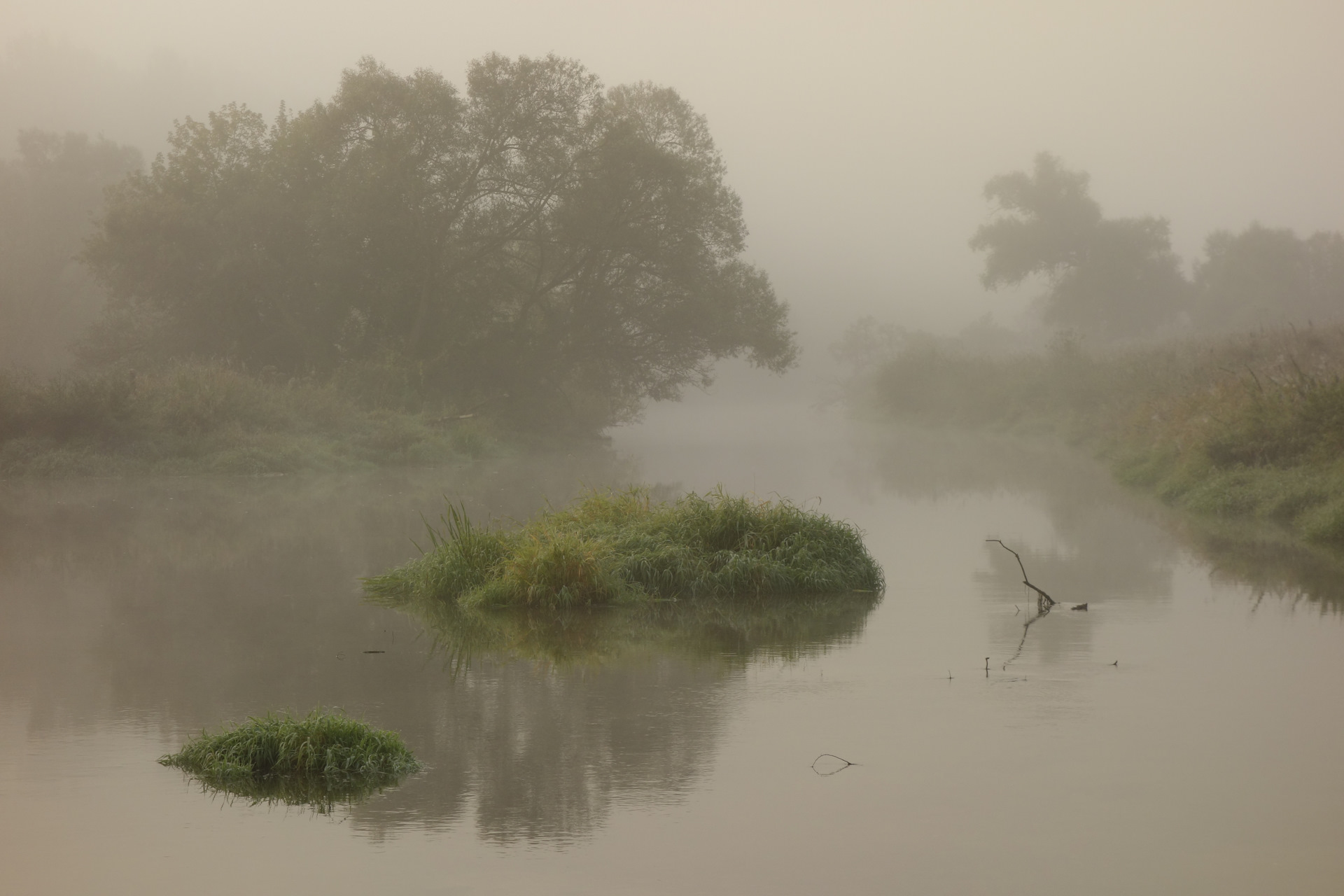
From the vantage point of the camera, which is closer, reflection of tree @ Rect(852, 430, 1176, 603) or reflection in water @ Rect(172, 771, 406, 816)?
reflection in water @ Rect(172, 771, 406, 816)

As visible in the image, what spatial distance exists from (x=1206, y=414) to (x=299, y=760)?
62.6 ft

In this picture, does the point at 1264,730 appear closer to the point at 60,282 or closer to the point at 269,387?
the point at 269,387

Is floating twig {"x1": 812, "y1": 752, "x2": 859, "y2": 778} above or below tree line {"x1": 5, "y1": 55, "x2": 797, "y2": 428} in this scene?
below

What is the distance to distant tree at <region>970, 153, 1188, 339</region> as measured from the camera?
83688 mm

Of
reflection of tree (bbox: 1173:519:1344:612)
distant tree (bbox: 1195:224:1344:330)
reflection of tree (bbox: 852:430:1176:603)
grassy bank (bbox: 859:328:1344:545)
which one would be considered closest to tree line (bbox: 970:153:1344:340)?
distant tree (bbox: 1195:224:1344:330)

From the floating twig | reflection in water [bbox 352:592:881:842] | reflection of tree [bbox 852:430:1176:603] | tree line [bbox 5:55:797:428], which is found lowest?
reflection in water [bbox 352:592:881:842]

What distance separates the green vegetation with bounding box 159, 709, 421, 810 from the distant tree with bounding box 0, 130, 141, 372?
52.6 metres

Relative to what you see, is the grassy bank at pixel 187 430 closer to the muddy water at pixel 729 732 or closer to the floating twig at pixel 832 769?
the muddy water at pixel 729 732

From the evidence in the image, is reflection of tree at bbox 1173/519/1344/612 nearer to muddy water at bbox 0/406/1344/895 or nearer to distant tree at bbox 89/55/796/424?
muddy water at bbox 0/406/1344/895

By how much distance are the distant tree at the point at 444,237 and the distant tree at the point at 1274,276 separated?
4760 centimetres

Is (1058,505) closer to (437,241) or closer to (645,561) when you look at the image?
(645,561)

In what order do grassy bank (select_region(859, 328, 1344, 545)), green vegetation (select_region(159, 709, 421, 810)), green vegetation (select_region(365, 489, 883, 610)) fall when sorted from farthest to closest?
grassy bank (select_region(859, 328, 1344, 545)) < green vegetation (select_region(365, 489, 883, 610)) < green vegetation (select_region(159, 709, 421, 810))

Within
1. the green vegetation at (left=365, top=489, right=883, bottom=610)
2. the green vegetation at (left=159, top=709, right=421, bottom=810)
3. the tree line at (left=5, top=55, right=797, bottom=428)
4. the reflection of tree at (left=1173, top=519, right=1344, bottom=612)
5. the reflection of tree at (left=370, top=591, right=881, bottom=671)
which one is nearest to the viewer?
the green vegetation at (left=159, top=709, right=421, bottom=810)

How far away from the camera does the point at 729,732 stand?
7.57m
